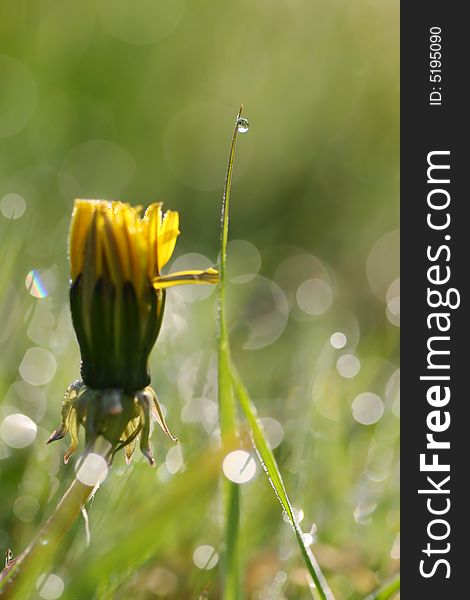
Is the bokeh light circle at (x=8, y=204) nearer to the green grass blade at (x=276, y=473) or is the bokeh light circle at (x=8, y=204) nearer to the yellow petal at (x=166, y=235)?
the yellow petal at (x=166, y=235)

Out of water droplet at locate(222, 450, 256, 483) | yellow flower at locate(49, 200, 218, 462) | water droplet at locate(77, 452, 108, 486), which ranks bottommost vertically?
water droplet at locate(77, 452, 108, 486)

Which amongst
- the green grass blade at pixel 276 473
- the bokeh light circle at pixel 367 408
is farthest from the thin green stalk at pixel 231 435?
the bokeh light circle at pixel 367 408

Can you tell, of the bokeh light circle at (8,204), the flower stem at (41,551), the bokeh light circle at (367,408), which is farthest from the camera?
the bokeh light circle at (8,204)

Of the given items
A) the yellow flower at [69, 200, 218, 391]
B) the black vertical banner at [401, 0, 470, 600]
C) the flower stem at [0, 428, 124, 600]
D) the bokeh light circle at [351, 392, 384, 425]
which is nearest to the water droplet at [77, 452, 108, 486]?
the flower stem at [0, 428, 124, 600]

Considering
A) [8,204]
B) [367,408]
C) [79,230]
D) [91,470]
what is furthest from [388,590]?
[8,204]

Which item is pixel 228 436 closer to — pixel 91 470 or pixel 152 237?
pixel 91 470

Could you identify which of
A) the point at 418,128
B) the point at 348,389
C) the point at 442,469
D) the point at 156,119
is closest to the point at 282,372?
the point at 348,389

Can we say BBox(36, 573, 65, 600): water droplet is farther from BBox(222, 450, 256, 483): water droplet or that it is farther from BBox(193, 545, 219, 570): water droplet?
BBox(193, 545, 219, 570): water droplet
